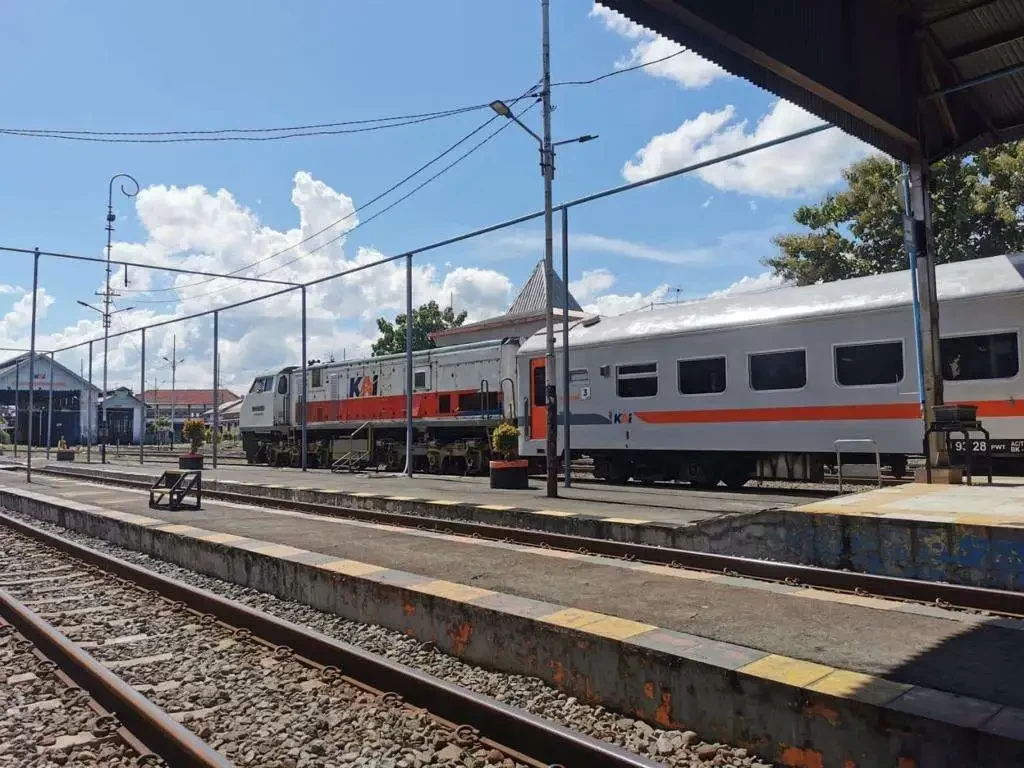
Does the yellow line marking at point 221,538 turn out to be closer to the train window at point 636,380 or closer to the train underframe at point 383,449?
the train window at point 636,380

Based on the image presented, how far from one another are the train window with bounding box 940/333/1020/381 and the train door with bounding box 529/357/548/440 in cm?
859

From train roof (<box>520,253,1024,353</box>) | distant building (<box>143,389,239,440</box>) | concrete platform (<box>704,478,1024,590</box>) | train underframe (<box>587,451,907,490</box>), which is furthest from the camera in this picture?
distant building (<box>143,389,239,440</box>)

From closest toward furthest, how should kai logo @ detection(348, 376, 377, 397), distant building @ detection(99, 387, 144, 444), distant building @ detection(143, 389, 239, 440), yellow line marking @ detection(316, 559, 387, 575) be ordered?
yellow line marking @ detection(316, 559, 387, 575) < kai logo @ detection(348, 376, 377, 397) < distant building @ detection(99, 387, 144, 444) < distant building @ detection(143, 389, 239, 440)

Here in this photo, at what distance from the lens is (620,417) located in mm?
16094

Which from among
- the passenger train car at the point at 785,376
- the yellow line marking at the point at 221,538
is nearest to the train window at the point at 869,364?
the passenger train car at the point at 785,376

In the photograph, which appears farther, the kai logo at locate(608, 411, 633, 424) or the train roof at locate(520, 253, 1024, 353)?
the kai logo at locate(608, 411, 633, 424)

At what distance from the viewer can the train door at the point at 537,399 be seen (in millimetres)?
18328

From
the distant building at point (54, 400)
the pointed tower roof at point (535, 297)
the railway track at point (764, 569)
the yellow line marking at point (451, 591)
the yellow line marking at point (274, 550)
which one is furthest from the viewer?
the distant building at point (54, 400)

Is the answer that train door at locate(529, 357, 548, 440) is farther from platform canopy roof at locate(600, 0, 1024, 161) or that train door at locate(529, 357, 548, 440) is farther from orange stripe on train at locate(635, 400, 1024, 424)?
platform canopy roof at locate(600, 0, 1024, 161)

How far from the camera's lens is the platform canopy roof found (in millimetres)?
6469

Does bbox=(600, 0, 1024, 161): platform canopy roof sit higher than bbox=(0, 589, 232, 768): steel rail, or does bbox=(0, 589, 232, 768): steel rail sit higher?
bbox=(600, 0, 1024, 161): platform canopy roof

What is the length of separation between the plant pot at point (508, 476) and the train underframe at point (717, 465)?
5.88 feet

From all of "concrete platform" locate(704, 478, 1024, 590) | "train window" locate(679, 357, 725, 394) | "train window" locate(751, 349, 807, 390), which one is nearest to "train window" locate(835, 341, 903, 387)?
"train window" locate(751, 349, 807, 390)

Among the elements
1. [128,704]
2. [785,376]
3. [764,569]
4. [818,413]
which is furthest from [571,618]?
[785,376]
